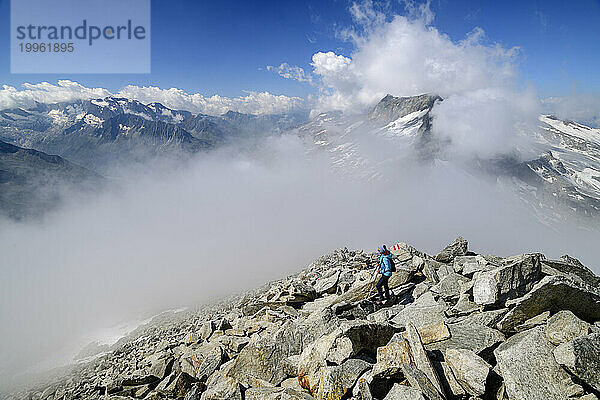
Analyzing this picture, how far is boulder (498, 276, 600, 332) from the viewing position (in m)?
9.03

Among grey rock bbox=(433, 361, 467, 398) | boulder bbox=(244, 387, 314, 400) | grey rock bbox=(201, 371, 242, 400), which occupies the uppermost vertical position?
grey rock bbox=(433, 361, 467, 398)

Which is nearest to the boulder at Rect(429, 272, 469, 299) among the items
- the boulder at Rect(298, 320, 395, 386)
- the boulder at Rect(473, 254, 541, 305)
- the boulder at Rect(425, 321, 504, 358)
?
the boulder at Rect(473, 254, 541, 305)

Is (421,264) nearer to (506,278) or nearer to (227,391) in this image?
(506,278)

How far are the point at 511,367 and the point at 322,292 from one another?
1485 cm

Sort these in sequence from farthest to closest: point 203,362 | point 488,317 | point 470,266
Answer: point 470,266, point 203,362, point 488,317

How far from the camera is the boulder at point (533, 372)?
6.73 m

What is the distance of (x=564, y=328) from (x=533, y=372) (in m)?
1.99

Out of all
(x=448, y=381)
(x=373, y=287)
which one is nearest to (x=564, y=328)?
(x=448, y=381)

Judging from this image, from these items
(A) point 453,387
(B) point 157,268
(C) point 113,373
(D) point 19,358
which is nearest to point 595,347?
(A) point 453,387

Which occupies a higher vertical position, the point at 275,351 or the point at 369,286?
the point at 369,286

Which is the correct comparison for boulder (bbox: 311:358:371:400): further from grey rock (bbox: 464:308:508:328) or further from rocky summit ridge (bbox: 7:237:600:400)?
grey rock (bbox: 464:308:508:328)

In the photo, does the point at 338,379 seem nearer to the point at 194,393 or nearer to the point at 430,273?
the point at 194,393

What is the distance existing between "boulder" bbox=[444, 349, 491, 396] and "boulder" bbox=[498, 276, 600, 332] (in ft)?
10.1

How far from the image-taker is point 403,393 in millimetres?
6438
